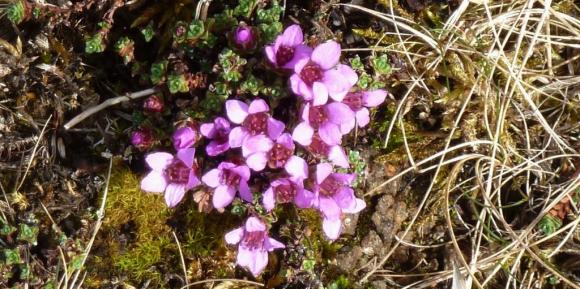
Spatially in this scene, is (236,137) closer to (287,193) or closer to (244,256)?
(287,193)

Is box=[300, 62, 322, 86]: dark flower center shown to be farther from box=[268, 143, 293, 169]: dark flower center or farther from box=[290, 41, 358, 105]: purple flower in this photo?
box=[268, 143, 293, 169]: dark flower center

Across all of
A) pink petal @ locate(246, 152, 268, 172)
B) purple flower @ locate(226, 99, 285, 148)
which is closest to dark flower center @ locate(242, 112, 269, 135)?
purple flower @ locate(226, 99, 285, 148)

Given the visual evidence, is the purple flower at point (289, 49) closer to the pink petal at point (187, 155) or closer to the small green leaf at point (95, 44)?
the pink petal at point (187, 155)

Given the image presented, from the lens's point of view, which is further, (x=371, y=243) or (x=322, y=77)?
(x=371, y=243)

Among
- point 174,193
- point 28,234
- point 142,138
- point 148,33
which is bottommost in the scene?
point 28,234

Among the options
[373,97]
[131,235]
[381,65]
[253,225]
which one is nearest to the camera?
[253,225]

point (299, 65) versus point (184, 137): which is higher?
point (299, 65)

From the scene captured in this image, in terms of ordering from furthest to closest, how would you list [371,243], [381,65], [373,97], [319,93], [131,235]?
1. [371,243]
2. [131,235]
3. [381,65]
4. [373,97]
5. [319,93]

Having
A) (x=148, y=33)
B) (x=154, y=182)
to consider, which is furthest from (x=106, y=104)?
(x=154, y=182)
